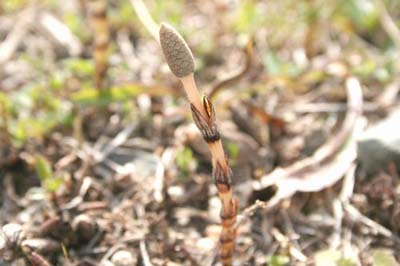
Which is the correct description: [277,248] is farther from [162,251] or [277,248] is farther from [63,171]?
[63,171]

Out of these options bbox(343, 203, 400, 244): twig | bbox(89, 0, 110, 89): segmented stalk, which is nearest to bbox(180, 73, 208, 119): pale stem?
bbox(343, 203, 400, 244): twig

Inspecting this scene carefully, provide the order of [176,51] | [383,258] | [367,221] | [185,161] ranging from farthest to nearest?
[185,161] → [367,221] → [383,258] → [176,51]

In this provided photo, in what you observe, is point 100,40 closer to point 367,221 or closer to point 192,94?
point 192,94

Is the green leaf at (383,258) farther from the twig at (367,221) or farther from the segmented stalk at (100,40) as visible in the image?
the segmented stalk at (100,40)

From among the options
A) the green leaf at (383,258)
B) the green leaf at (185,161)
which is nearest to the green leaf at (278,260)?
the green leaf at (383,258)

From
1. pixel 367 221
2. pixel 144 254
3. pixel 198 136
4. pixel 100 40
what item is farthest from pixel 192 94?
pixel 100 40

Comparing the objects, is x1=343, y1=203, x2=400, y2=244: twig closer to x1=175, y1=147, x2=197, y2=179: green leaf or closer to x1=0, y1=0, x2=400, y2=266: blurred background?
x1=0, y1=0, x2=400, y2=266: blurred background

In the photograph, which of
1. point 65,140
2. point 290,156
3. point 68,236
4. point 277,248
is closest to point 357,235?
point 277,248
